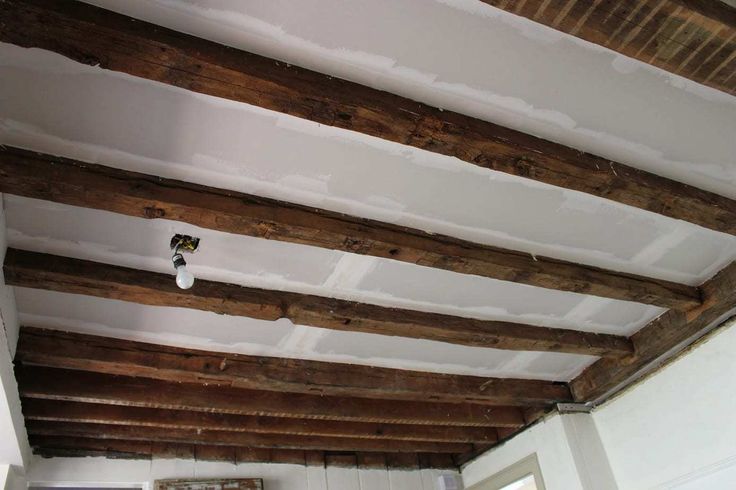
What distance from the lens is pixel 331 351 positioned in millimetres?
3482

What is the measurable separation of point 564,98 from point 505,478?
3177 millimetres

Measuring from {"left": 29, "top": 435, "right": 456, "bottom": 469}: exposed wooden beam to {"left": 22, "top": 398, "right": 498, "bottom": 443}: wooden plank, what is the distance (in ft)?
1.06

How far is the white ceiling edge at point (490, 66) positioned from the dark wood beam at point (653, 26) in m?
0.16

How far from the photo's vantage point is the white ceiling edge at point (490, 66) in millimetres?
1819

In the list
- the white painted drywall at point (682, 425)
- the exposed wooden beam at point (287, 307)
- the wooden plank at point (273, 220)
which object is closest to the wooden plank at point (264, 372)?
the white painted drywall at point (682, 425)

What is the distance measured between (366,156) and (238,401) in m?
1.97

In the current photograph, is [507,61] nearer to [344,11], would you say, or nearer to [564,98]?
[564,98]

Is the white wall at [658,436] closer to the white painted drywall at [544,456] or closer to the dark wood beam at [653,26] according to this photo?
the white painted drywall at [544,456]

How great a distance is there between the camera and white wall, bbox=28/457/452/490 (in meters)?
3.83

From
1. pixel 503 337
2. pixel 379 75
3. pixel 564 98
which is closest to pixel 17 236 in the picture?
pixel 379 75

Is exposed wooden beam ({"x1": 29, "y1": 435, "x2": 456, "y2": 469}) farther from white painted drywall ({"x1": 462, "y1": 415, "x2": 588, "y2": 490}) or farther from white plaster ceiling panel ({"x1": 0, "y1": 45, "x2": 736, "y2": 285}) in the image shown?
white plaster ceiling panel ({"x1": 0, "y1": 45, "x2": 736, "y2": 285})

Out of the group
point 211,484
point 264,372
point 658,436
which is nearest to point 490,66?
point 264,372

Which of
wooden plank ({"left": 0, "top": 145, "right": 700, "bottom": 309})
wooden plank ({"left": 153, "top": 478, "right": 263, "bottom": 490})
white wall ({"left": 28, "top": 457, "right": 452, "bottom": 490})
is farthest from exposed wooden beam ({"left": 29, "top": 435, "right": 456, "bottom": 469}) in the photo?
wooden plank ({"left": 0, "top": 145, "right": 700, "bottom": 309})

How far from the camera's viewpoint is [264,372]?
11.2 feet
